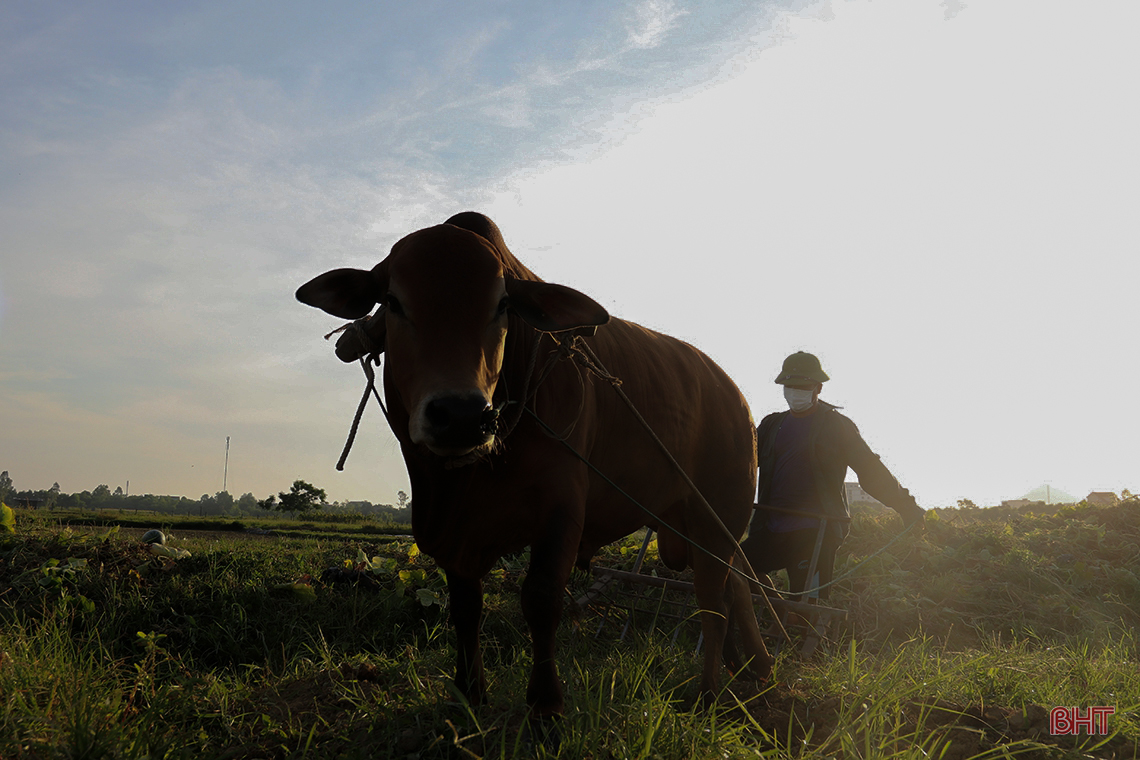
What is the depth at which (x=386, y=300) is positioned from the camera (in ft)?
10.6

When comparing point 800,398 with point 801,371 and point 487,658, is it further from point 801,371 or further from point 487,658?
point 487,658

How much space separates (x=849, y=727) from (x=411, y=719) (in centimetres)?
192

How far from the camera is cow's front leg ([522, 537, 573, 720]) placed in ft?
9.87

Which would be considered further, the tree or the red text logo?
the tree

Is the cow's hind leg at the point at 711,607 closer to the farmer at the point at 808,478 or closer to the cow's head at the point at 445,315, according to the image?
the farmer at the point at 808,478

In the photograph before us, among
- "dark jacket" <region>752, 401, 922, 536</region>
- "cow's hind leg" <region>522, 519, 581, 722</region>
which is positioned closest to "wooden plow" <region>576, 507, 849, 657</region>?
"dark jacket" <region>752, 401, 922, 536</region>

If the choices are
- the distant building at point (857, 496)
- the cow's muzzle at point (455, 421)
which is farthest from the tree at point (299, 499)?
the cow's muzzle at point (455, 421)

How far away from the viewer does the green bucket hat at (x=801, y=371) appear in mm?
6699

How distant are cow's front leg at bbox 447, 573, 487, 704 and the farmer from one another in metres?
3.47

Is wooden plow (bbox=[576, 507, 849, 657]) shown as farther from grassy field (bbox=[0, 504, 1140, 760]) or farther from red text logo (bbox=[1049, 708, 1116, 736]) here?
red text logo (bbox=[1049, 708, 1116, 736])

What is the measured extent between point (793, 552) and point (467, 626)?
3.82m

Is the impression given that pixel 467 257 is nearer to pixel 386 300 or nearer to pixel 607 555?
pixel 386 300

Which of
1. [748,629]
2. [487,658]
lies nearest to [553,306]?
[748,629]

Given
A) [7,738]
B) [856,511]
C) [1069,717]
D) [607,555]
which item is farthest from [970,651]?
[856,511]
